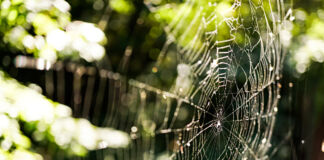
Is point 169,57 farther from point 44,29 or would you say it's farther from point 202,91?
point 44,29

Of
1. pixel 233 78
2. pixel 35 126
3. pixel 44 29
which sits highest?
pixel 233 78

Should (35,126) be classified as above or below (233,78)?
below

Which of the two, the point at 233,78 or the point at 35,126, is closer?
the point at 233,78

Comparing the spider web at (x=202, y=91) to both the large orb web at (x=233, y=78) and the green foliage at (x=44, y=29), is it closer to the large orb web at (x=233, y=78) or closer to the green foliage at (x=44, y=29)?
the large orb web at (x=233, y=78)

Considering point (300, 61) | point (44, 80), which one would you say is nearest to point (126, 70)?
point (44, 80)

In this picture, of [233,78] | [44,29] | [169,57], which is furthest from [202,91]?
[169,57]

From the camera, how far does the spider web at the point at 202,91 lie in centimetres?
137

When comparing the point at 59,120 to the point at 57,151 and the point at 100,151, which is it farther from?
the point at 100,151

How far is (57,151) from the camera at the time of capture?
213cm

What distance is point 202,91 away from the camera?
159 cm

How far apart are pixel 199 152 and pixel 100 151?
113cm

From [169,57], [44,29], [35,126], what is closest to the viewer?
[44,29]

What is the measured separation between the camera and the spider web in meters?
1.37

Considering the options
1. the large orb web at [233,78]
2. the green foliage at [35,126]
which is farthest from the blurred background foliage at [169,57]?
the large orb web at [233,78]
